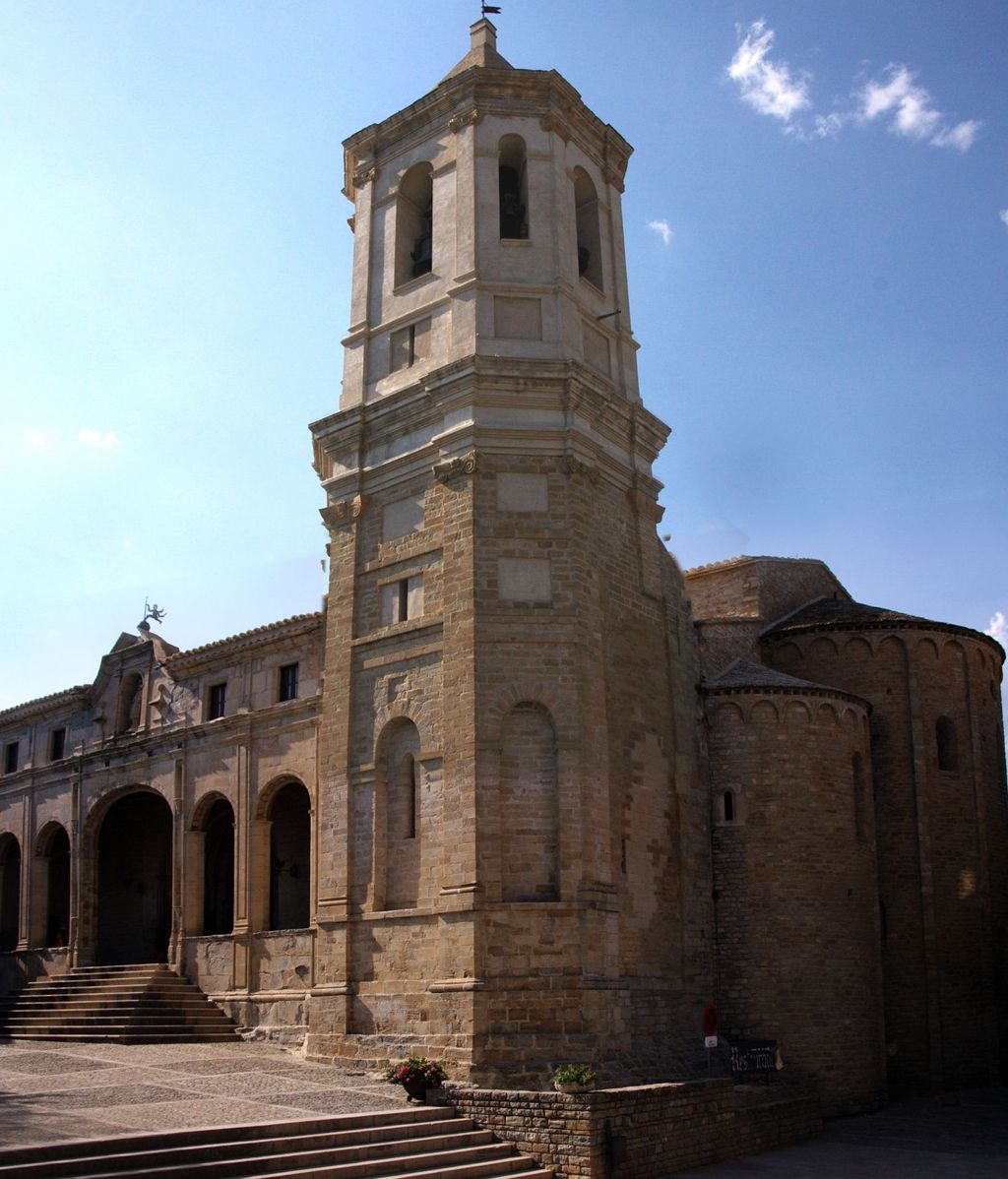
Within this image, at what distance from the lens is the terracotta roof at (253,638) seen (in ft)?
91.9

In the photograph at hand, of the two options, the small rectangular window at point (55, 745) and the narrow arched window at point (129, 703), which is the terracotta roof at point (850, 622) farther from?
the small rectangular window at point (55, 745)

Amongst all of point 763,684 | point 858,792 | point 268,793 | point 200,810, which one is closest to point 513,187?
point 763,684

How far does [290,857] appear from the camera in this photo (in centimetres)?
2959

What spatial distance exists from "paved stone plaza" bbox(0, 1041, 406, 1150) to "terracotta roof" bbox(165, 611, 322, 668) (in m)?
8.78

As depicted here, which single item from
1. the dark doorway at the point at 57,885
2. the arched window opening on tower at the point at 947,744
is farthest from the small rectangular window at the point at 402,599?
the dark doorway at the point at 57,885

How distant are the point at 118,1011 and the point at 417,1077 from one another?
10398 millimetres

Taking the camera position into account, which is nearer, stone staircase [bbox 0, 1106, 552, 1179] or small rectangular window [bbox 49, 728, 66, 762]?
stone staircase [bbox 0, 1106, 552, 1179]

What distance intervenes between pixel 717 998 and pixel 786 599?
10656mm

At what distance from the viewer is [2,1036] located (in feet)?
89.4

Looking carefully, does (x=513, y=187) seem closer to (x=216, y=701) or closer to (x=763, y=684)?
(x=763, y=684)

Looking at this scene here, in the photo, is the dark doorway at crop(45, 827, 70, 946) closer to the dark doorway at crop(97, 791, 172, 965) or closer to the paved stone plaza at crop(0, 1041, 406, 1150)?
the dark doorway at crop(97, 791, 172, 965)

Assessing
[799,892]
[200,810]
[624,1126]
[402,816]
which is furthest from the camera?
[200,810]

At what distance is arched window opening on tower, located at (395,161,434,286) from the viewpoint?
2594 centimetres

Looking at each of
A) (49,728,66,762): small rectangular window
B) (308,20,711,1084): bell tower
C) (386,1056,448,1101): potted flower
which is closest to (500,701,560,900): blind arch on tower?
(308,20,711,1084): bell tower
